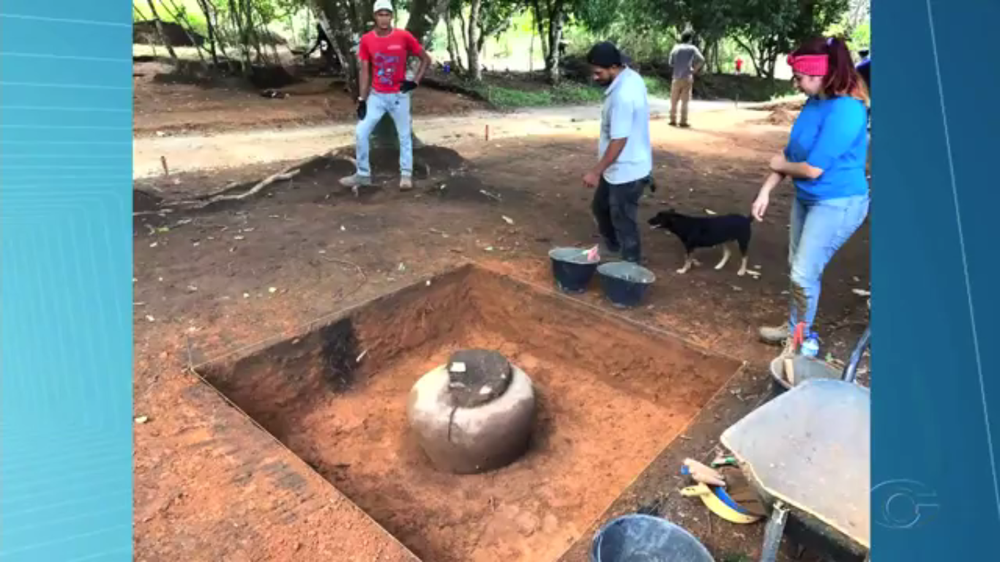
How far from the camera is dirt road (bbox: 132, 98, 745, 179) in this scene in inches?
371

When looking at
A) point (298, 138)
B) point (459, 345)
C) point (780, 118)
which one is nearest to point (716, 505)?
point (459, 345)

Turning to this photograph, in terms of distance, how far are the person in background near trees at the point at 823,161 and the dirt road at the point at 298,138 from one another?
7731 millimetres

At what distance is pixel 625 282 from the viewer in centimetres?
484

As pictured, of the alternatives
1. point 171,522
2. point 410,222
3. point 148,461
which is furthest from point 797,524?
point 410,222

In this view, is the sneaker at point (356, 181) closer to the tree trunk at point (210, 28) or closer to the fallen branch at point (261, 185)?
the fallen branch at point (261, 185)

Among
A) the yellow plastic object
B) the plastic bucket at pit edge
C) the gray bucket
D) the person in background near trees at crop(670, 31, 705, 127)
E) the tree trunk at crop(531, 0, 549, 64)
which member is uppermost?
the tree trunk at crop(531, 0, 549, 64)

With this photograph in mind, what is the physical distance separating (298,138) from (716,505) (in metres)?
10.3

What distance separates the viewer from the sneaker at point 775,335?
4383 mm

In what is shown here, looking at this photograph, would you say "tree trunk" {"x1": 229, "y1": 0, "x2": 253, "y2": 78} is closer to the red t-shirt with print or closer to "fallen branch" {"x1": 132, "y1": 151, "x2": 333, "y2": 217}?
"fallen branch" {"x1": 132, "y1": 151, "x2": 333, "y2": 217}

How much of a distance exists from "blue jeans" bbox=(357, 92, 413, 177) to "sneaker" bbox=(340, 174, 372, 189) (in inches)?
1.9

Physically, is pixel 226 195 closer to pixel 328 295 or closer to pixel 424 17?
pixel 328 295

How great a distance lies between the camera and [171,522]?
9.68 feet

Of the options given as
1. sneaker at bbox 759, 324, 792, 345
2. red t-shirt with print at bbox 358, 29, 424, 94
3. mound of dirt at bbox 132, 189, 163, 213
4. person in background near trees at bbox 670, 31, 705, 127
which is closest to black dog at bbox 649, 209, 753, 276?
sneaker at bbox 759, 324, 792, 345

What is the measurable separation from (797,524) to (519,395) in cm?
217
